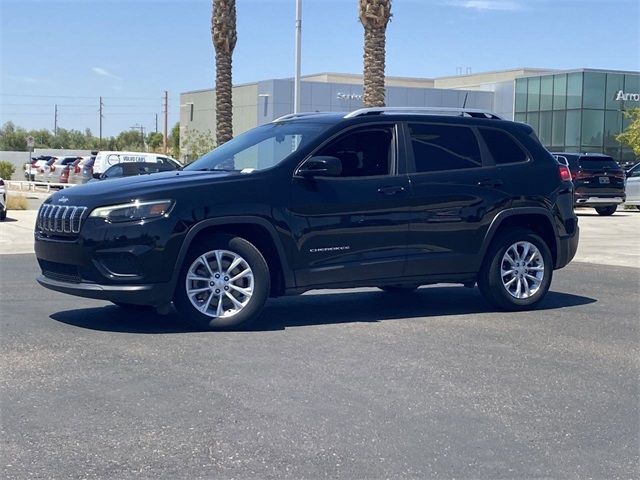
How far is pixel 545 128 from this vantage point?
5525cm

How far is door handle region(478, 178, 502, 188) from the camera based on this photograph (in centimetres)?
905

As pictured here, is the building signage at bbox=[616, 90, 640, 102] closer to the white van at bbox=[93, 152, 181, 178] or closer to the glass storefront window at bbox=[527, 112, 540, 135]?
the glass storefront window at bbox=[527, 112, 540, 135]

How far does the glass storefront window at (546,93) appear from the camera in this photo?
55.2m

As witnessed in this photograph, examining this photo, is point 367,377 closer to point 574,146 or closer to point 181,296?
point 181,296

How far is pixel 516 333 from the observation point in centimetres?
811

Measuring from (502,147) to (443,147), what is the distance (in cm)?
75

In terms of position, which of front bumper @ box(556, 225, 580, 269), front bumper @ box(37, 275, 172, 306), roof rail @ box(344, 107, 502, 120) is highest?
roof rail @ box(344, 107, 502, 120)

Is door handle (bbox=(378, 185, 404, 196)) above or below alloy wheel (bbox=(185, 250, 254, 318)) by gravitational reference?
above

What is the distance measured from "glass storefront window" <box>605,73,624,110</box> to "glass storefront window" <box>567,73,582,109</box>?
63.7 inches

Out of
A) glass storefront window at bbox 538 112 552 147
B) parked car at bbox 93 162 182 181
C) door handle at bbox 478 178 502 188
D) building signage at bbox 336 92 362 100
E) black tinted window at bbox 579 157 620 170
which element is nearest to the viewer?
door handle at bbox 478 178 502 188

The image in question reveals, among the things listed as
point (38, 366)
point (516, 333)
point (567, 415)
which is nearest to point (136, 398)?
point (38, 366)

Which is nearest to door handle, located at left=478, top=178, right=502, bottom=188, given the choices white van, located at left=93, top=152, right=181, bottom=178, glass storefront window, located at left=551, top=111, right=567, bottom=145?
white van, located at left=93, top=152, right=181, bottom=178

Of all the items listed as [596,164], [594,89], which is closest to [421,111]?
[596,164]

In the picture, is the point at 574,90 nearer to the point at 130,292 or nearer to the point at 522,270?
the point at 522,270
